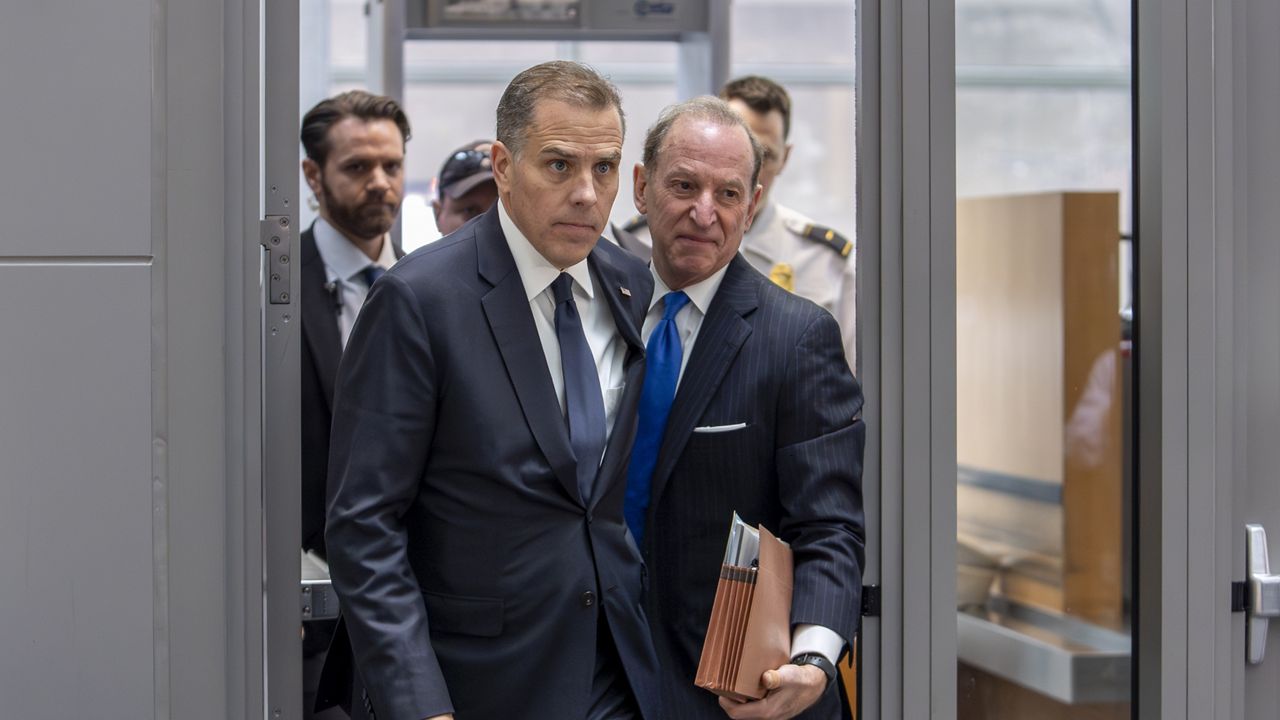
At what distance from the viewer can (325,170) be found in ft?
10.2

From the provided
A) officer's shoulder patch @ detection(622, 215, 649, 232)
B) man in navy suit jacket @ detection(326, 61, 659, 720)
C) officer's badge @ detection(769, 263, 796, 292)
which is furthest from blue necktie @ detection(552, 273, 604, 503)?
officer's shoulder patch @ detection(622, 215, 649, 232)

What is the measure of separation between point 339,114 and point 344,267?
481 millimetres

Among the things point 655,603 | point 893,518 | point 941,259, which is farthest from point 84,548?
point 941,259

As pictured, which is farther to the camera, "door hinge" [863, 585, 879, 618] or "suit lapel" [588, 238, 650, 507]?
"door hinge" [863, 585, 879, 618]

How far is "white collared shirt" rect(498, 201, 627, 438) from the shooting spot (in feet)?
7.06

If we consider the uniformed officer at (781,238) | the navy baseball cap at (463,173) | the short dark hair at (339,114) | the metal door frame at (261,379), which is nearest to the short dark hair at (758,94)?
the uniformed officer at (781,238)

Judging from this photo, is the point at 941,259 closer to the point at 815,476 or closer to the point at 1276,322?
the point at 815,476

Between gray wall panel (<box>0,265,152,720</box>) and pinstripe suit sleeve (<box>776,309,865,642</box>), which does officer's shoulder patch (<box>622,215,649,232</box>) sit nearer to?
pinstripe suit sleeve (<box>776,309,865,642</box>)

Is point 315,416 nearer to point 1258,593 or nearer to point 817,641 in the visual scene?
point 817,641

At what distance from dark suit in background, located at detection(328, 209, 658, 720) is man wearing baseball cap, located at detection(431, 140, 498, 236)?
923 mm

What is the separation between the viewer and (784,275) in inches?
139

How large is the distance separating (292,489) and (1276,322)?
73.4 inches

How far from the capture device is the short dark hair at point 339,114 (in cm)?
309

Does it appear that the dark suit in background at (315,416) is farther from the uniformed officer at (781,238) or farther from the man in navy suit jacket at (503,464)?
the uniformed officer at (781,238)
